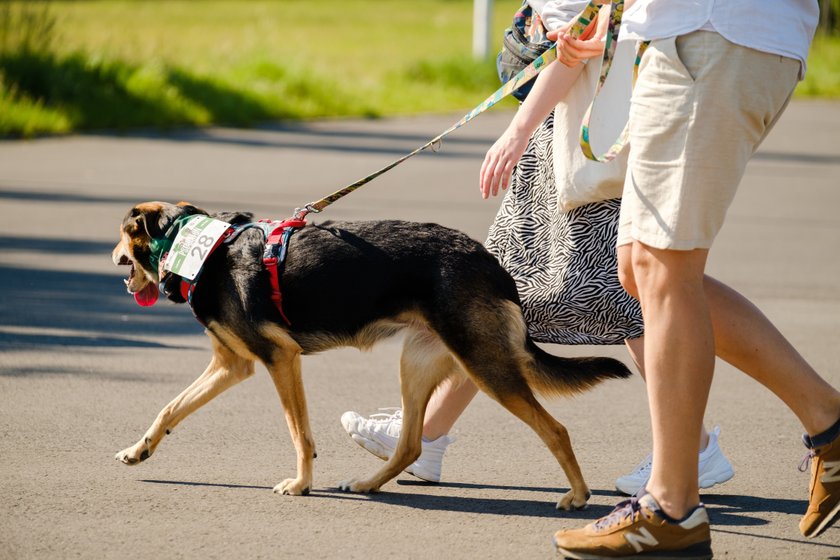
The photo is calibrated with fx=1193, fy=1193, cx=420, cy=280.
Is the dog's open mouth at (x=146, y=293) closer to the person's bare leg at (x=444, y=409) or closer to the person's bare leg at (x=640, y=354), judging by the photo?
the person's bare leg at (x=444, y=409)

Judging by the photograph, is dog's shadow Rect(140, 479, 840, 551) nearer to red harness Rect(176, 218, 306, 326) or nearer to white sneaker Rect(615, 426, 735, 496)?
white sneaker Rect(615, 426, 735, 496)

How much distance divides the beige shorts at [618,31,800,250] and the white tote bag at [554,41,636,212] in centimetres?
62

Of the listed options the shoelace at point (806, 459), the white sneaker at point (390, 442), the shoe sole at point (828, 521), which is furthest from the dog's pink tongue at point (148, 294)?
the shoe sole at point (828, 521)

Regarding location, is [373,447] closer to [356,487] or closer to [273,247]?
[356,487]

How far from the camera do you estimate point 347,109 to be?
58.7 ft

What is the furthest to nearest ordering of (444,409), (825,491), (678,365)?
(444,409) → (825,491) → (678,365)

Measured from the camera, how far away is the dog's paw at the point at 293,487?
167 inches

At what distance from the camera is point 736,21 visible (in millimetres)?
3271

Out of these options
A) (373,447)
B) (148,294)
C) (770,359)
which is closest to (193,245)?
(148,294)

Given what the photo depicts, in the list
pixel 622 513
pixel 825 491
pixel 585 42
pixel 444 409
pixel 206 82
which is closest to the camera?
pixel 622 513

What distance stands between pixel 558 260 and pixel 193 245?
1.34m

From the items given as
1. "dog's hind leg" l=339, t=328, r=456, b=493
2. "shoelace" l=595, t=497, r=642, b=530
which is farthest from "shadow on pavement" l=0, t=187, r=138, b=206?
"shoelace" l=595, t=497, r=642, b=530

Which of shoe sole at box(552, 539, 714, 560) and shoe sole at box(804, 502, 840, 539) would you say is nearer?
shoe sole at box(552, 539, 714, 560)

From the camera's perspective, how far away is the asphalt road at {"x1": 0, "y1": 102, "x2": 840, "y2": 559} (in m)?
3.84
